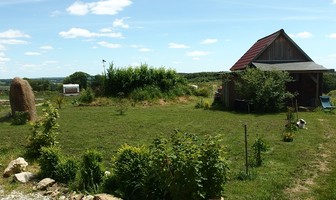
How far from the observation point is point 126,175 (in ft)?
19.4

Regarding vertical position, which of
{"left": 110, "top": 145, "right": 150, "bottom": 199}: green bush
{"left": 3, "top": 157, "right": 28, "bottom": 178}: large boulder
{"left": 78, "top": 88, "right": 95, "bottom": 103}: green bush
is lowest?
{"left": 3, "top": 157, "right": 28, "bottom": 178}: large boulder

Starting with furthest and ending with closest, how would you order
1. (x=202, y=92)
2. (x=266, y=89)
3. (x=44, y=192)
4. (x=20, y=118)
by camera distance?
(x=202, y=92) < (x=266, y=89) < (x=20, y=118) < (x=44, y=192)

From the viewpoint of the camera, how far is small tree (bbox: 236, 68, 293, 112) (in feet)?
59.7

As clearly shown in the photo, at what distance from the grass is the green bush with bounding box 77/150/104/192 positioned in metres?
1.41

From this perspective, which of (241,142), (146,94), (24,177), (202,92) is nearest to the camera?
(24,177)

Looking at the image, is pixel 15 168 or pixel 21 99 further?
pixel 21 99

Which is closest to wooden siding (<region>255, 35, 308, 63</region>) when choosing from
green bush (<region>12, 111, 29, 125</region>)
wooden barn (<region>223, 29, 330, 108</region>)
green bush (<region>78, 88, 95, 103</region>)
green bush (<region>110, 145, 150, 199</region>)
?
wooden barn (<region>223, 29, 330, 108</region>)

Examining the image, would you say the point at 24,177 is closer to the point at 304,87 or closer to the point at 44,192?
the point at 44,192

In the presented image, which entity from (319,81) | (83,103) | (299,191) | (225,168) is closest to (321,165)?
(299,191)

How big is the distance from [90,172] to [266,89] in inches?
534

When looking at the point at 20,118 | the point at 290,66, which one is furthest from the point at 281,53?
the point at 20,118

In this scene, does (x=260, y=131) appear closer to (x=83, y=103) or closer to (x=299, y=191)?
(x=299, y=191)

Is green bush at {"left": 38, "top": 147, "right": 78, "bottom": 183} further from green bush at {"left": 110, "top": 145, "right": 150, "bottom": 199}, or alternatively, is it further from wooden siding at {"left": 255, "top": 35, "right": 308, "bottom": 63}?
wooden siding at {"left": 255, "top": 35, "right": 308, "bottom": 63}

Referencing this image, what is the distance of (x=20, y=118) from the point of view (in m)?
14.3
